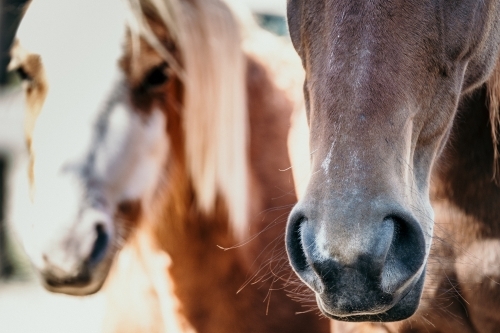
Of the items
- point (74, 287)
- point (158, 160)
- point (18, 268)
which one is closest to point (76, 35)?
point (158, 160)

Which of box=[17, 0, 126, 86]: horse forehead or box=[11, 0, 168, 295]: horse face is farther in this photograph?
box=[17, 0, 126, 86]: horse forehead

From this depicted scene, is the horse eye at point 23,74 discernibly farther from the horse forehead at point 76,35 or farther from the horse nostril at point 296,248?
the horse nostril at point 296,248

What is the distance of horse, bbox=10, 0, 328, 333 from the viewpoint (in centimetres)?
166

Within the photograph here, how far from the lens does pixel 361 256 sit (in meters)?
1.05

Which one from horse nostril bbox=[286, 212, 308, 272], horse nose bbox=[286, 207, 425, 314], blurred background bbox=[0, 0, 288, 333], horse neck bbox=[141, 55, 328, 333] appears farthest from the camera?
blurred background bbox=[0, 0, 288, 333]

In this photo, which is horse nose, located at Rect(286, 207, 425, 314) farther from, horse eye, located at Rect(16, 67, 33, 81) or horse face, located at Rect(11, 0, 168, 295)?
horse eye, located at Rect(16, 67, 33, 81)

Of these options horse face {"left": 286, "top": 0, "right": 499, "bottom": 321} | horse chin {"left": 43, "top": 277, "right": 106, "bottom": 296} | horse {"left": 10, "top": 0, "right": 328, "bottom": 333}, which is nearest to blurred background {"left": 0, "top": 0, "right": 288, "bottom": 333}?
horse {"left": 10, "top": 0, "right": 328, "bottom": 333}

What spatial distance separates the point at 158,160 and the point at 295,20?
0.61 metres

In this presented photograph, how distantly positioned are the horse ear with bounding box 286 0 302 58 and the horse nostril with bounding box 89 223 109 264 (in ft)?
2.27

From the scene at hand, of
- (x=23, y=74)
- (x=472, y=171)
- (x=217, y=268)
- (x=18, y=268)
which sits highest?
(x=23, y=74)

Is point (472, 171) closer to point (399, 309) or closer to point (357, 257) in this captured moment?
point (399, 309)

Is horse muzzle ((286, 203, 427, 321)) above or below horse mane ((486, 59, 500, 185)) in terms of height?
above

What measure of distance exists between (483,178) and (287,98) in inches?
30.7

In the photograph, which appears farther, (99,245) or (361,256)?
(99,245)
